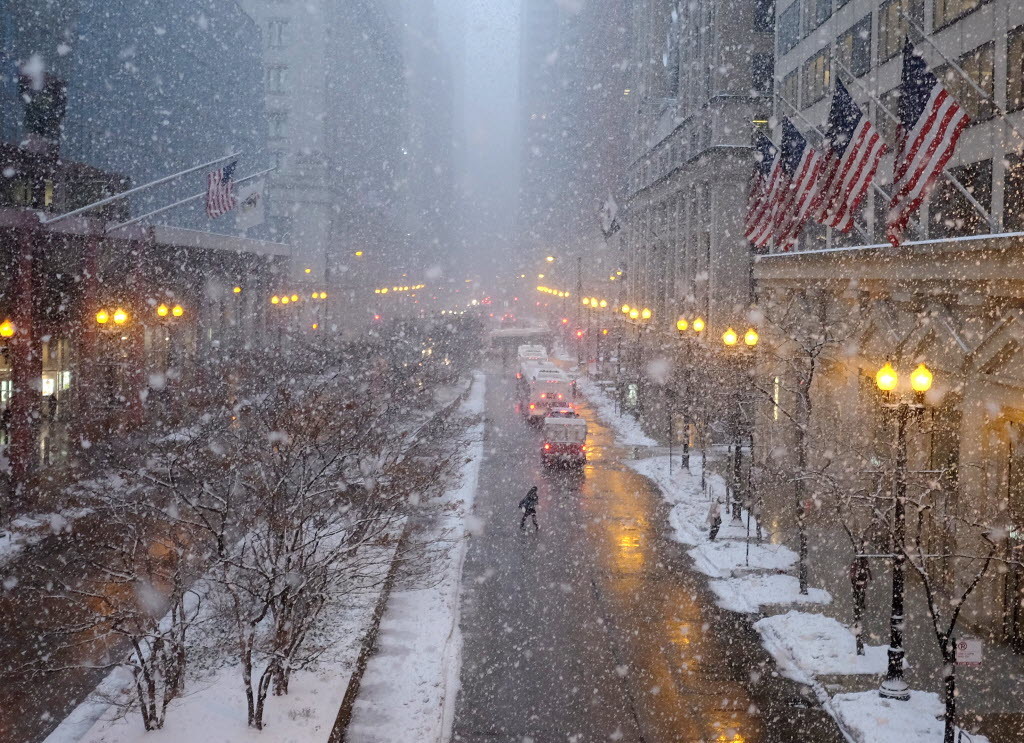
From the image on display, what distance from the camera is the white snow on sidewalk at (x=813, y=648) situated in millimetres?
14906

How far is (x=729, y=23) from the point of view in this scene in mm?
47469

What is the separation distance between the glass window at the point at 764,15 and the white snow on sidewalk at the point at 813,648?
39.2 metres

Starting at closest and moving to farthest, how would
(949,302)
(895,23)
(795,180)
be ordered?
(949,302) → (795,180) → (895,23)

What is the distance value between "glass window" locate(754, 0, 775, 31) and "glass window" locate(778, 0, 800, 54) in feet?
40.8

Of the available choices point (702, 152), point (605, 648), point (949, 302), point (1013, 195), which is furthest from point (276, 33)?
point (605, 648)

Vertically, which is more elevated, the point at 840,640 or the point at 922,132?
the point at 922,132

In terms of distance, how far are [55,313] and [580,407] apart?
1180 inches

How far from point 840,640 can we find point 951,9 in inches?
569

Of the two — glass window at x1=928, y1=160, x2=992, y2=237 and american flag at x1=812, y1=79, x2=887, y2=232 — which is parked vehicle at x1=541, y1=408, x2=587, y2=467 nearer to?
american flag at x1=812, y1=79, x2=887, y2=232

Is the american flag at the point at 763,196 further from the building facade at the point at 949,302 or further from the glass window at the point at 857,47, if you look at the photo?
the glass window at the point at 857,47

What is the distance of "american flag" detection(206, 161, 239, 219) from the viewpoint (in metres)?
28.5

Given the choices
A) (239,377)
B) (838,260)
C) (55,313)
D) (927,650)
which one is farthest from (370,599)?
(239,377)

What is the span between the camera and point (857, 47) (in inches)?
1077

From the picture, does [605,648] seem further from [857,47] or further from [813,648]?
[857,47]
